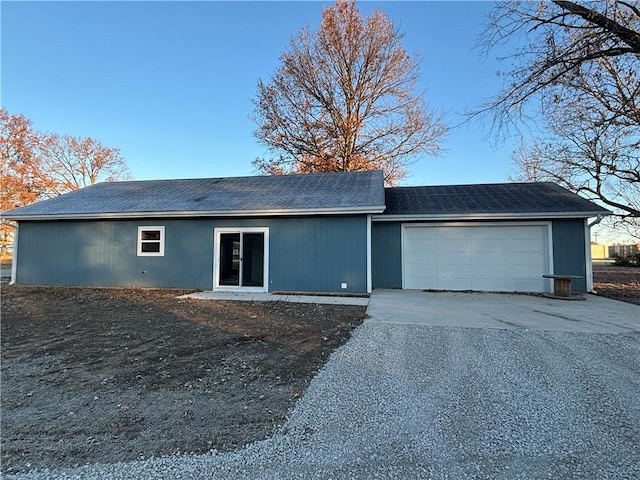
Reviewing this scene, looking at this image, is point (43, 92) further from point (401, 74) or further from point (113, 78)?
point (401, 74)

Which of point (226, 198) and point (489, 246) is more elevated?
point (226, 198)

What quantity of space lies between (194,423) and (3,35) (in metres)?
12.9

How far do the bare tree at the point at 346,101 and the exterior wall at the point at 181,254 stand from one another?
10.1m

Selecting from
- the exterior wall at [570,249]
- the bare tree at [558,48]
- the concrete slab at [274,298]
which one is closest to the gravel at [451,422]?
the concrete slab at [274,298]

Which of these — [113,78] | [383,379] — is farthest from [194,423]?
[113,78]

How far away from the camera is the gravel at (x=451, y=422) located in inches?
76.5

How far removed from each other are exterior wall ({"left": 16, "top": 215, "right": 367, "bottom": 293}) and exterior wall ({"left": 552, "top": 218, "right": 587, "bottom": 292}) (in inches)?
221

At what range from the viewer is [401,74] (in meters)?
18.1

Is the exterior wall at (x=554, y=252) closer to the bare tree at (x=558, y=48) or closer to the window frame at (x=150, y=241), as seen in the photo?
the bare tree at (x=558, y=48)

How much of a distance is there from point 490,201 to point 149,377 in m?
10.4

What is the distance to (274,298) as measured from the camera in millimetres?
8336

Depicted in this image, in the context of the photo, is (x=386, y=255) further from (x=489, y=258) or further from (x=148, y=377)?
(x=148, y=377)

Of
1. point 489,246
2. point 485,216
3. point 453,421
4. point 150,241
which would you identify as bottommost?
point 453,421

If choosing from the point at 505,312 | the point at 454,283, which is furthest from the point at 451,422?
the point at 454,283
